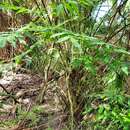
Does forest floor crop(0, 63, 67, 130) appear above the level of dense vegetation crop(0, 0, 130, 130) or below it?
below

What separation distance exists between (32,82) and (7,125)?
0.71 meters

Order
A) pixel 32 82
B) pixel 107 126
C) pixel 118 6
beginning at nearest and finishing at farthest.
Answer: pixel 107 126 → pixel 118 6 → pixel 32 82

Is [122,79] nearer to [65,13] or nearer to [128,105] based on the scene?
[128,105]

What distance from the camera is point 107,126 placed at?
192 centimetres

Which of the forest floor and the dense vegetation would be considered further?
the forest floor

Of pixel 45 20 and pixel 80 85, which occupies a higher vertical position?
pixel 45 20

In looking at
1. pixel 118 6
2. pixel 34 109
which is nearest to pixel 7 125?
pixel 34 109

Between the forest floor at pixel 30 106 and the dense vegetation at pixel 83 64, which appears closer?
the dense vegetation at pixel 83 64

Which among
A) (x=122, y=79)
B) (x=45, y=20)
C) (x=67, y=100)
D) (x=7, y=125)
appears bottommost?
→ (x=7, y=125)

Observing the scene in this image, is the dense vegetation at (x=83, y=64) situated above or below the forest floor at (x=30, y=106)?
above

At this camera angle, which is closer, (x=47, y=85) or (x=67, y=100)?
(x=67, y=100)

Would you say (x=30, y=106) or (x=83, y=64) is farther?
(x=30, y=106)

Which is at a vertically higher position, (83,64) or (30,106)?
(83,64)

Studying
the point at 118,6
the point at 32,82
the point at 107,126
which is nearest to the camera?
the point at 107,126
